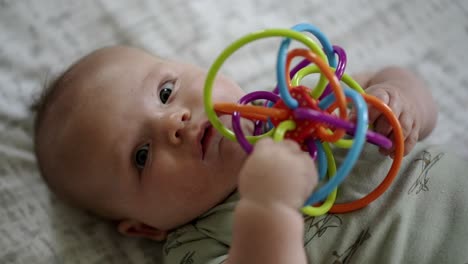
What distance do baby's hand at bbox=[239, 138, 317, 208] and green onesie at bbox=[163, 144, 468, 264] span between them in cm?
31

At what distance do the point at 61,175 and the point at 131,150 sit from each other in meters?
0.17

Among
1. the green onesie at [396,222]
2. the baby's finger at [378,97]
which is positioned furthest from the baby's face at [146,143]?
the baby's finger at [378,97]

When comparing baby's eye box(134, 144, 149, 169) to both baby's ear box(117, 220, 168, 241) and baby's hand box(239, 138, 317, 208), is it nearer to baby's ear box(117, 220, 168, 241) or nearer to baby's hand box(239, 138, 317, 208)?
baby's ear box(117, 220, 168, 241)

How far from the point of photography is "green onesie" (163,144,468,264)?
33.9 inches

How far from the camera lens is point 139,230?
106 centimetres

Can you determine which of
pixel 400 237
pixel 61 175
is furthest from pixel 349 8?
pixel 61 175

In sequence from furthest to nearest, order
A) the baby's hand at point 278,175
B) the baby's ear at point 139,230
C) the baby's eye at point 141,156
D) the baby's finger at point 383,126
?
the baby's ear at point 139,230 → the baby's eye at point 141,156 → the baby's finger at point 383,126 → the baby's hand at point 278,175

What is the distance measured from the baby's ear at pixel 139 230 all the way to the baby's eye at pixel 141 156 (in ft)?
0.52

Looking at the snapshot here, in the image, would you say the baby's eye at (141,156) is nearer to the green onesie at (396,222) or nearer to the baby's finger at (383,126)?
the green onesie at (396,222)

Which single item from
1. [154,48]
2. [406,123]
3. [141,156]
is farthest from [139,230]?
[406,123]

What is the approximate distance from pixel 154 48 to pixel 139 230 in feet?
1.59

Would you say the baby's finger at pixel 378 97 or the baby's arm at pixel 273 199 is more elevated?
the baby's finger at pixel 378 97

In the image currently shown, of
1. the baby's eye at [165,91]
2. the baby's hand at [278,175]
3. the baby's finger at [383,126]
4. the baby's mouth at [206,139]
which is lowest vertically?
the baby's mouth at [206,139]

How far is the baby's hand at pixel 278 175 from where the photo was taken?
598 millimetres
